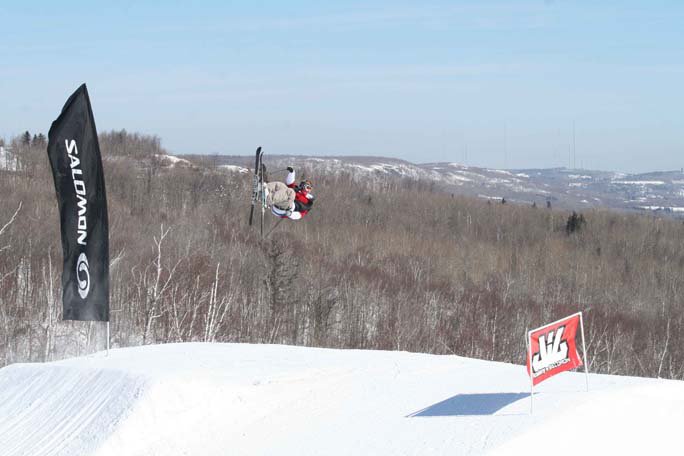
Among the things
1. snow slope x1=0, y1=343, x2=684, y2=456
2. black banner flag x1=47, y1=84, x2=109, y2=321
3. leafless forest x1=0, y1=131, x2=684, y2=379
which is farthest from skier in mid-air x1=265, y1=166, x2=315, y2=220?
leafless forest x1=0, y1=131, x2=684, y2=379

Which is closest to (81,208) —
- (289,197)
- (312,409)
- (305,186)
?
(312,409)

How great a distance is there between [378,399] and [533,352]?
217 centimetres

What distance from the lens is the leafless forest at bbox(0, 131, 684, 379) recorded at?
1288 inches

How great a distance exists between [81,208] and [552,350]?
6803 millimetres

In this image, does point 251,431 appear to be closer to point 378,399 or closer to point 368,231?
point 378,399

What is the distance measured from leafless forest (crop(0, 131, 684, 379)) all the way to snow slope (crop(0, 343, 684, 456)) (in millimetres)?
13834

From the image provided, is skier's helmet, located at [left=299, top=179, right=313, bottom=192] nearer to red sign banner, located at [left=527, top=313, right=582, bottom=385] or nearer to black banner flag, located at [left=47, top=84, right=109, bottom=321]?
black banner flag, located at [left=47, top=84, right=109, bottom=321]

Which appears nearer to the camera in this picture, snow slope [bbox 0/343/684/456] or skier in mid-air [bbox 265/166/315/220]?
snow slope [bbox 0/343/684/456]

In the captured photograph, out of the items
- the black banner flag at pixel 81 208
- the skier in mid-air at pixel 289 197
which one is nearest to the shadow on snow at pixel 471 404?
the black banner flag at pixel 81 208

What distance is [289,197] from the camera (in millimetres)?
18484

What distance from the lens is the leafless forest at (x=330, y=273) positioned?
3272 cm

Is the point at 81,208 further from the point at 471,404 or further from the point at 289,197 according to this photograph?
the point at 289,197

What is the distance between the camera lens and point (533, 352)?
8.85 meters

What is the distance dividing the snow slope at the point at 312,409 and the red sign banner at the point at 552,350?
16.2 inches
